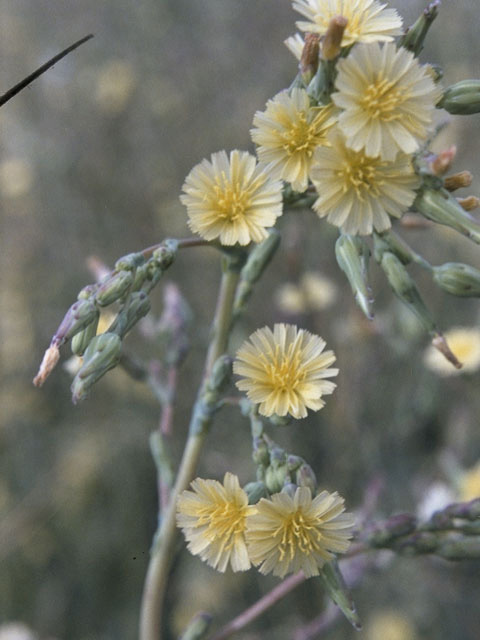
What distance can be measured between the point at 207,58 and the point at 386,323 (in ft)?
11.1

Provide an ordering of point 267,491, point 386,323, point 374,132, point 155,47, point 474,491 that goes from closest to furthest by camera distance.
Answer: point 374,132 < point 267,491 < point 474,491 < point 386,323 < point 155,47

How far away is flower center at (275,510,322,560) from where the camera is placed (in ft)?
3.70

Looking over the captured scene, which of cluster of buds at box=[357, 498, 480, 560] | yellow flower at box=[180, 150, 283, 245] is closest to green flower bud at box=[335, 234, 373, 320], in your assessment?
yellow flower at box=[180, 150, 283, 245]

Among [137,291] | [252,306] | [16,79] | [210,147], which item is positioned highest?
[16,79]

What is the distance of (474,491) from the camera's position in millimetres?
2270

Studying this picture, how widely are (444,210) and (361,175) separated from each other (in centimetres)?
16

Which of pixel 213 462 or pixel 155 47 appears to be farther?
pixel 155 47

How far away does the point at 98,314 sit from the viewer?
1198 millimetres

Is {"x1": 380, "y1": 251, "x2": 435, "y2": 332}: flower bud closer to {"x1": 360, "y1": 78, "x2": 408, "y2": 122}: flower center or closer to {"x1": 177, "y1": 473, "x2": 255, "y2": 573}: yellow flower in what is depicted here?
{"x1": 360, "y1": 78, "x2": 408, "y2": 122}: flower center

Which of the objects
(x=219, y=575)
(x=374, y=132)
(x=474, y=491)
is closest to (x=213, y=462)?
(x=219, y=575)

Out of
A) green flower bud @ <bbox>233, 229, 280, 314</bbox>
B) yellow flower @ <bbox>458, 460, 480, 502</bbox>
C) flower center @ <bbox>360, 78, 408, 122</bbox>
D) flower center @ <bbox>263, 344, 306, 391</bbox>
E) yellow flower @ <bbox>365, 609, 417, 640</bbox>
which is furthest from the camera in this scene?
yellow flower @ <bbox>365, 609, 417, 640</bbox>

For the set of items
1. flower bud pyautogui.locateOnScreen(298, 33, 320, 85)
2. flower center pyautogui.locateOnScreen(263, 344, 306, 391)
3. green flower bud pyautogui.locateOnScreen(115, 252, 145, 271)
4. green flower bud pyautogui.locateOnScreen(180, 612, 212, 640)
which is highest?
flower bud pyautogui.locateOnScreen(298, 33, 320, 85)

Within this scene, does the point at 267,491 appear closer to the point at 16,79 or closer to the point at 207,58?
the point at 207,58

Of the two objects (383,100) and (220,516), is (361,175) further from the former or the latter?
(220,516)
